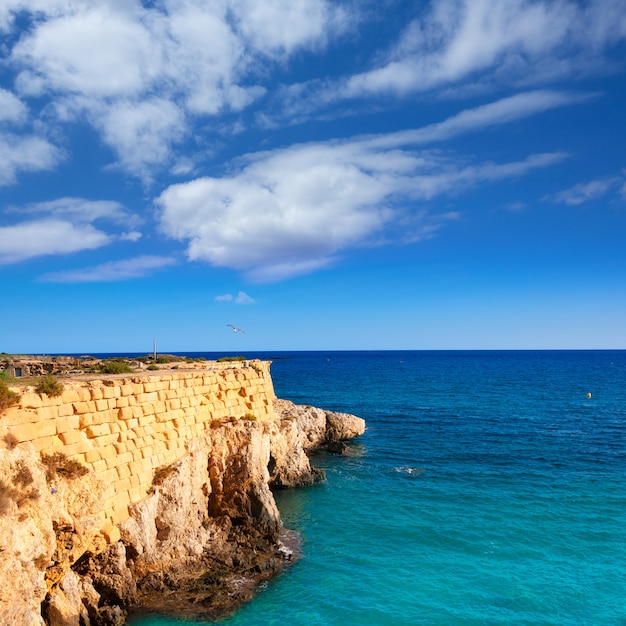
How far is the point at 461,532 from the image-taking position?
19484 mm

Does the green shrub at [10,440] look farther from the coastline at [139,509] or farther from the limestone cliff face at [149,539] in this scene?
the limestone cliff face at [149,539]

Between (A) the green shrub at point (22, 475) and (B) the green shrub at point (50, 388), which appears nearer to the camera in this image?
(A) the green shrub at point (22, 475)

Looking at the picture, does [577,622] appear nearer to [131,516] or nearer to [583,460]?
[131,516]

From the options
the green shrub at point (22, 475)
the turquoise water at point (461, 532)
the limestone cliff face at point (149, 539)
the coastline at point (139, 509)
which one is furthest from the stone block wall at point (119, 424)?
the turquoise water at point (461, 532)

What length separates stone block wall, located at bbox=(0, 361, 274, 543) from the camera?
41.3 ft

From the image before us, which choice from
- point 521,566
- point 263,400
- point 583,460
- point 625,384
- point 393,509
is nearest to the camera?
point 521,566

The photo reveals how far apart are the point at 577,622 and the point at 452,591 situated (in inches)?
137

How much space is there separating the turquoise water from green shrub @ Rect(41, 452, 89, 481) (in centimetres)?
462

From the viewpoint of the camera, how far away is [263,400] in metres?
25.9

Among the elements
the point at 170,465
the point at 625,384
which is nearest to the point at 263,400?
the point at 170,465

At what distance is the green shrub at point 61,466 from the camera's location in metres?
12.2

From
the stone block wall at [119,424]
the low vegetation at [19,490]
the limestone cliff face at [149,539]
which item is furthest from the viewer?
the stone block wall at [119,424]

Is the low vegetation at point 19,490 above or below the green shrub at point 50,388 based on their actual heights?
below

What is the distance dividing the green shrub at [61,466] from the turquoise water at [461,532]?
4.62m
